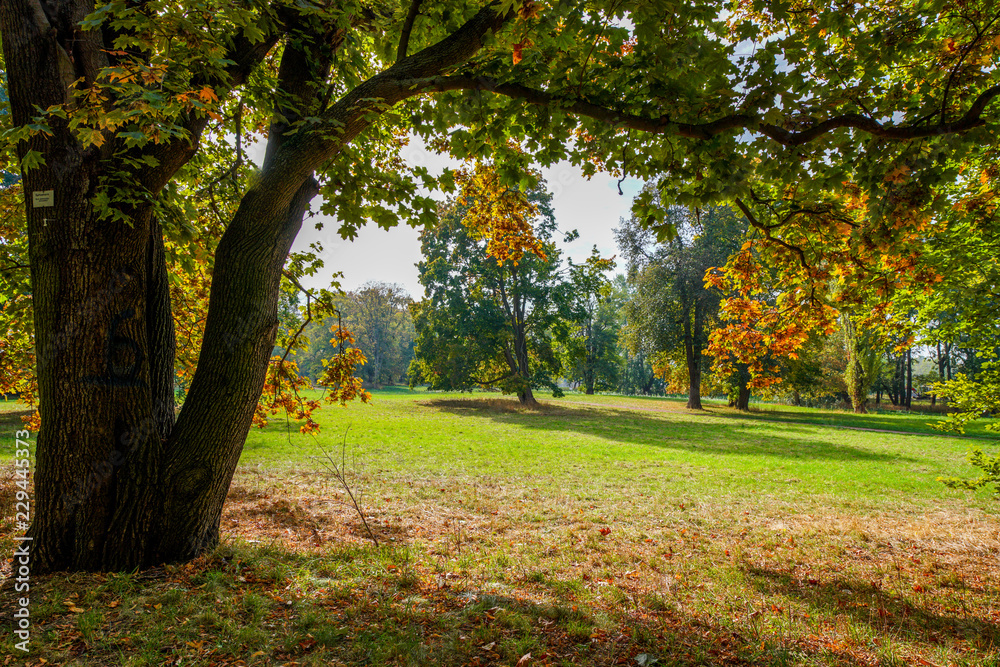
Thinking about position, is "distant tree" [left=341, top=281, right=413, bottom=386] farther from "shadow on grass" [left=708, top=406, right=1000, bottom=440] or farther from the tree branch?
the tree branch

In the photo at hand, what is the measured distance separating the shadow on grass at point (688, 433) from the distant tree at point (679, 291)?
289 inches

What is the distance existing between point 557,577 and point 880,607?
276cm

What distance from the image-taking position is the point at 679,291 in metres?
27.2

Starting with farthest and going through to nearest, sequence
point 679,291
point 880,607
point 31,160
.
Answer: point 679,291
point 880,607
point 31,160

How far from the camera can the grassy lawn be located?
2.89 meters

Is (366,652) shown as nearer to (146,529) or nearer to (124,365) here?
(146,529)

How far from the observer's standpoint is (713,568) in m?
4.62

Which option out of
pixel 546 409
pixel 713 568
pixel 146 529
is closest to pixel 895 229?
pixel 713 568

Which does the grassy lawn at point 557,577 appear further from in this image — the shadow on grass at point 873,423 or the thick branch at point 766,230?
the shadow on grass at point 873,423

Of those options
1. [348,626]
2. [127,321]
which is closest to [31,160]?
[127,321]

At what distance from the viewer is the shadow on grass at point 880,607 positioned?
11.2 feet

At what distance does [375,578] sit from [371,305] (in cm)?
5962

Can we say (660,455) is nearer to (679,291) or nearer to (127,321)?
(127,321)

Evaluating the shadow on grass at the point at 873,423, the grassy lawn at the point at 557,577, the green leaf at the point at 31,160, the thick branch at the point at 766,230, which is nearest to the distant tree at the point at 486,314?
the shadow on grass at the point at 873,423
